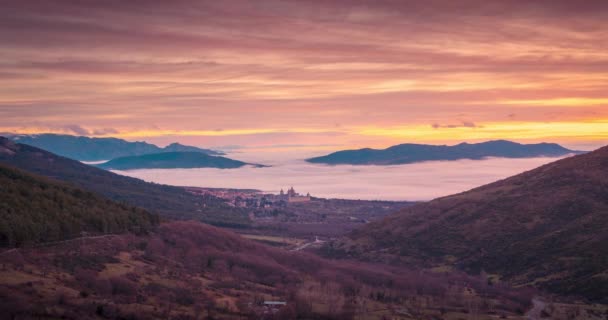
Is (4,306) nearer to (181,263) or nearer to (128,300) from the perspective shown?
(128,300)

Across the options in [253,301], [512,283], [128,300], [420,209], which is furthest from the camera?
[420,209]

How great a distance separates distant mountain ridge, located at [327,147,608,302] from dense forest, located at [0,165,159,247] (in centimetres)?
3943

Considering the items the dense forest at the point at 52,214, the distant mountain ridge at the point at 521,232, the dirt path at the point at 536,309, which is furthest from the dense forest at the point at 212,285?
the distant mountain ridge at the point at 521,232

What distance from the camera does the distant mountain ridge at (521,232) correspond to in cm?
9306

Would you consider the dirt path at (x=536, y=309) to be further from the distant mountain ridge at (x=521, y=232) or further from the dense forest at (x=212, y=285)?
the distant mountain ridge at (x=521, y=232)

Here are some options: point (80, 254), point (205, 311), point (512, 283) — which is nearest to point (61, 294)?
point (205, 311)

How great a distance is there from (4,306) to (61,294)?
6455 mm

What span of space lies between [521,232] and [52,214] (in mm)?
67903

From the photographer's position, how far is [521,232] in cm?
11362

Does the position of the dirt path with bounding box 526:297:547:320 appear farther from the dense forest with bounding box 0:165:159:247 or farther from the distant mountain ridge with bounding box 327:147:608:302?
the dense forest with bounding box 0:165:159:247

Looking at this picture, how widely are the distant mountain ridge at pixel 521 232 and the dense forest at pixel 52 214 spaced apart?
39433 millimetres

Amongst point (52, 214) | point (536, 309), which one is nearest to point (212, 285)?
point (52, 214)

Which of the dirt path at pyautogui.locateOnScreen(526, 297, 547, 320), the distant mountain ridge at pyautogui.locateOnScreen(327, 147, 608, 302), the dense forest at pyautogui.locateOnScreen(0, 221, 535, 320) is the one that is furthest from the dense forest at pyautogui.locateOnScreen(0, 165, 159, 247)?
the dirt path at pyautogui.locateOnScreen(526, 297, 547, 320)

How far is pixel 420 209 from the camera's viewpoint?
464 feet
